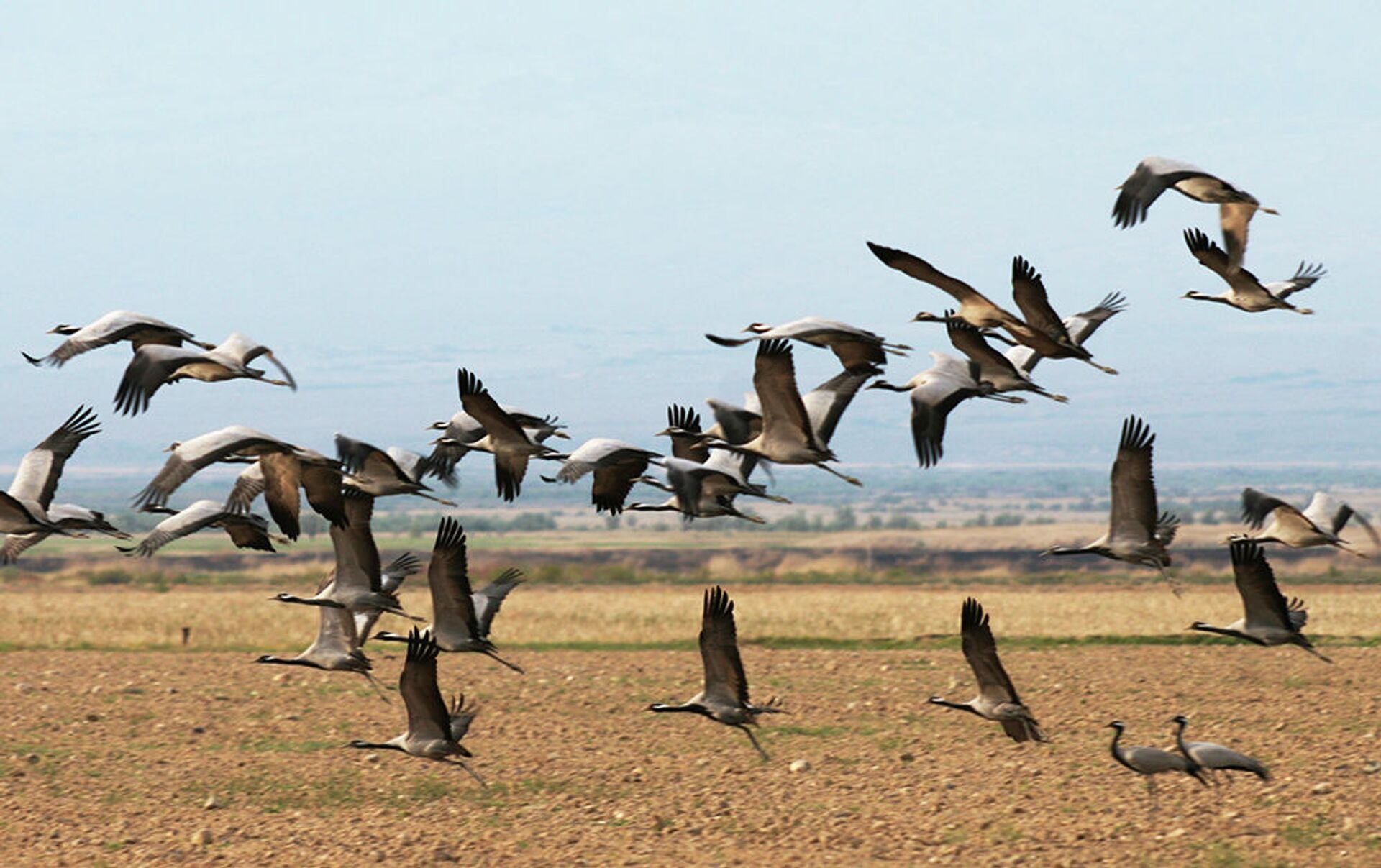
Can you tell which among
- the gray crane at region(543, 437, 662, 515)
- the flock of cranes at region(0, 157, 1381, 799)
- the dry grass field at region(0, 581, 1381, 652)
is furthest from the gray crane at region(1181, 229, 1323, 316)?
the dry grass field at region(0, 581, 1381, 652)

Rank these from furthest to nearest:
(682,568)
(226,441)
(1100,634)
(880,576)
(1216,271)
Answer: (682,568) < (880,576) < (1100,634) < (1216,271) < (226,441)

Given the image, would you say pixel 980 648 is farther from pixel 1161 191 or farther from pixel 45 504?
pixel 45 504

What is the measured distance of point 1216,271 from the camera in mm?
13328

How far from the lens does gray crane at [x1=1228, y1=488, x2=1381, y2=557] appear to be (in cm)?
1203

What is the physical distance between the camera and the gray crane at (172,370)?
38.5 ft

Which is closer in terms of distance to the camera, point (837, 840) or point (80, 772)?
point (837, 840)

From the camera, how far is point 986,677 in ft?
42.9

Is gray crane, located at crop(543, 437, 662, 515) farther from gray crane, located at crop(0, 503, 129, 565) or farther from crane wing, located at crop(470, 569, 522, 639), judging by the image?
gray crane, located at crop(0, 503, 129, 565)

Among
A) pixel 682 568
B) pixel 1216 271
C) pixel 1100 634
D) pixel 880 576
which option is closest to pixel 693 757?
pixel 1216 271

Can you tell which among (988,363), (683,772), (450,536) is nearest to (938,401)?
(988,363)

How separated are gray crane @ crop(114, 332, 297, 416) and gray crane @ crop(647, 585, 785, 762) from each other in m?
3.26

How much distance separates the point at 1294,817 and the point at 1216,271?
14.5 feet

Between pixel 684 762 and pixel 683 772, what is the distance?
58 centimetres

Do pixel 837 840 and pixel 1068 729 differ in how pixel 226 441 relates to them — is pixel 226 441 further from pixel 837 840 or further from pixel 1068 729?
pixel 1068 729
